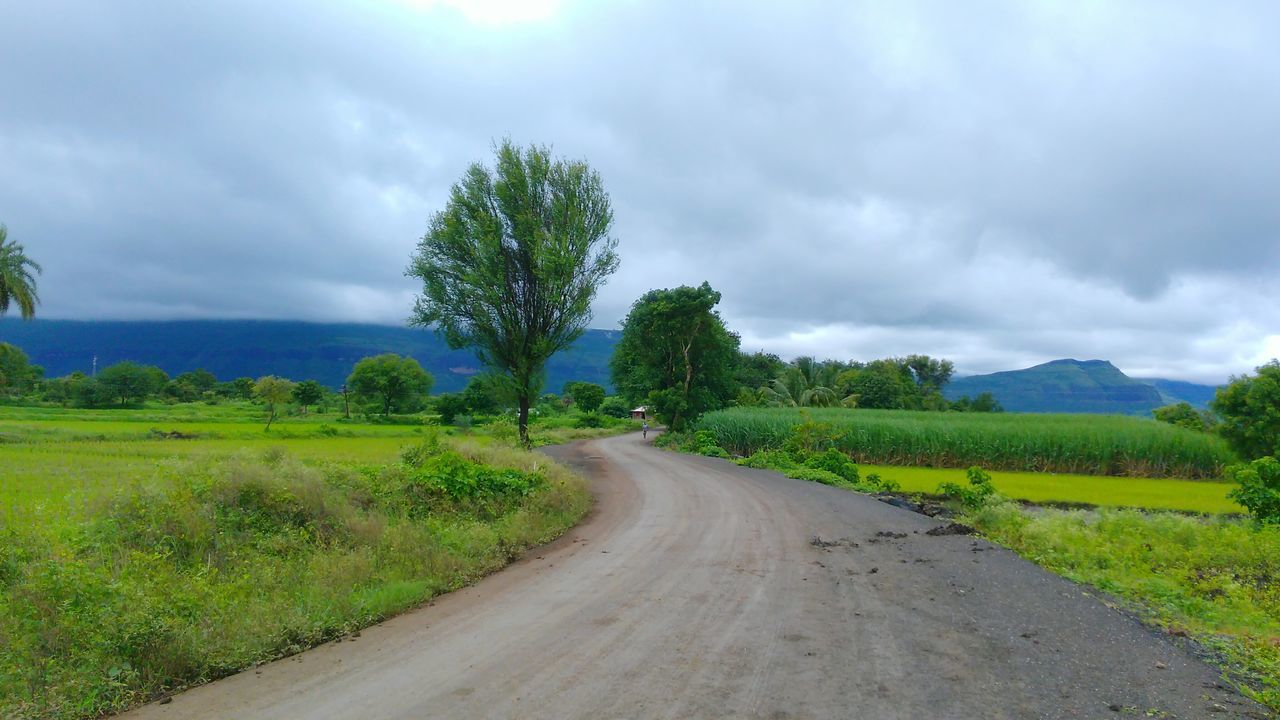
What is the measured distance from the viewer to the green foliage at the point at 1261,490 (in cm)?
1228

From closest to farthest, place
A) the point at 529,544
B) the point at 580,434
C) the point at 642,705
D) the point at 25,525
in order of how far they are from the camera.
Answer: the point at 642,705 → the point at 25,525 → the point at 529,544 → the point at 580,434

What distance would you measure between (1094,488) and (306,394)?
56.1 m

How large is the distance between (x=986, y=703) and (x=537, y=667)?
3.23 meters

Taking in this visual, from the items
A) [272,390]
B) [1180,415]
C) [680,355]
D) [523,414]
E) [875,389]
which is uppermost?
[680,355]

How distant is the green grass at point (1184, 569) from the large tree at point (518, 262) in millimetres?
15030

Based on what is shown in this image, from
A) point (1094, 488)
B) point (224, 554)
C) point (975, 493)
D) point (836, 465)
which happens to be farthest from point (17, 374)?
point (1094, 488)

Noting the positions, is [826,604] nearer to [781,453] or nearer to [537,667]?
[537,667]

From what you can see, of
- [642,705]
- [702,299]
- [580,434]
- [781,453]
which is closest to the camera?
[642,705]

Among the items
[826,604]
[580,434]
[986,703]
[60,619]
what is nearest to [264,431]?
[580,434]

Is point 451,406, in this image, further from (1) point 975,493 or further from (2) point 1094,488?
(1) point 975,493

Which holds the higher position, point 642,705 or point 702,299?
point 702,299

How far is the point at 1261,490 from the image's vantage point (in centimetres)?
1236

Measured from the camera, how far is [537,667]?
16.3 feet

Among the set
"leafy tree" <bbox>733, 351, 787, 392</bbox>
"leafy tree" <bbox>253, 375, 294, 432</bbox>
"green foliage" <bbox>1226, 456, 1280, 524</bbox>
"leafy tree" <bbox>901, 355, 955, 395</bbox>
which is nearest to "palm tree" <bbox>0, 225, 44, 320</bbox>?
"leafy tree" <bbox>253, 375, 294, 432</bbox>
